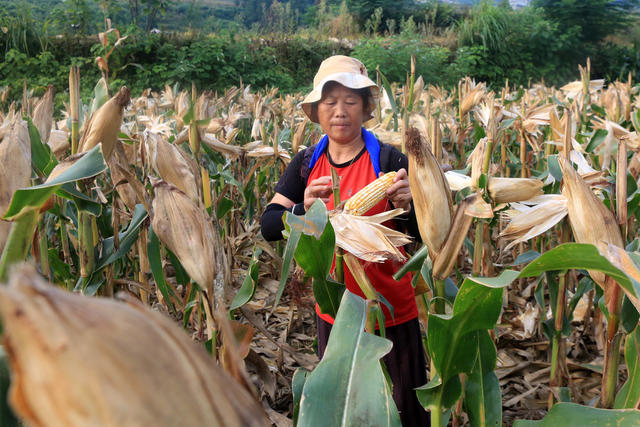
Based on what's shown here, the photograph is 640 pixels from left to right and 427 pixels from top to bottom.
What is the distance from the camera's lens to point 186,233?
0.53m

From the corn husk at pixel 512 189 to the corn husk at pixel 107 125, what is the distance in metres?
0.63

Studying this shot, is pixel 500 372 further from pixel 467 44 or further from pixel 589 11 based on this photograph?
pixel 589 11

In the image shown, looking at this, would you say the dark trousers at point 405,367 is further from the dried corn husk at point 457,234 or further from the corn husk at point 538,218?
the dried corn husk at point 457,234

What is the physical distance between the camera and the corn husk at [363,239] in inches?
32.0

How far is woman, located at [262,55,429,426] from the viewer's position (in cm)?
138

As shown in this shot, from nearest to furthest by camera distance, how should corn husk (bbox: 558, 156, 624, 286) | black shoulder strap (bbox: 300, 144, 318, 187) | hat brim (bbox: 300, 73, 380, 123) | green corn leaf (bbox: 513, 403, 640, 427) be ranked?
green corn leaf (bbox: 513, 403, 640, 427), corn husk (bbox: 558, 156, 624, 286), hat brim (bbox: 300, 73, 380, 123), black shoulder strap (bbox: 300, 144, 318, 187)

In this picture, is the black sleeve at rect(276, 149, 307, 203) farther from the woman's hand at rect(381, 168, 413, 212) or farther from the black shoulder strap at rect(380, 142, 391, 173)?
the woman's hand at rect(381, 168, 413, 212)

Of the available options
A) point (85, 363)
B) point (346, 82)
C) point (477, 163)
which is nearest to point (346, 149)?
point (346, 82)

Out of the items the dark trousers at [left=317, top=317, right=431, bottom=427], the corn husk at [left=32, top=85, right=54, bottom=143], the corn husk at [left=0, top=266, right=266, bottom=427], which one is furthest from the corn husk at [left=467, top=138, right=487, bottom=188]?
the corn husk at [left=32, top=85, right=54, bottom=143]

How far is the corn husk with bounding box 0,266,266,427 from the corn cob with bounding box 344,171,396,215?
29.8 inches

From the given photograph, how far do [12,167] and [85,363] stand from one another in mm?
523

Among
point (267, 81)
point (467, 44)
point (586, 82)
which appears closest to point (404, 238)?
point (586, 82)

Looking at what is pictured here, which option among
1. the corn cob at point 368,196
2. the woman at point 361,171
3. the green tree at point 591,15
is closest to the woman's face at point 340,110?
the woman at point 361,171

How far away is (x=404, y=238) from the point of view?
35.1 inches
